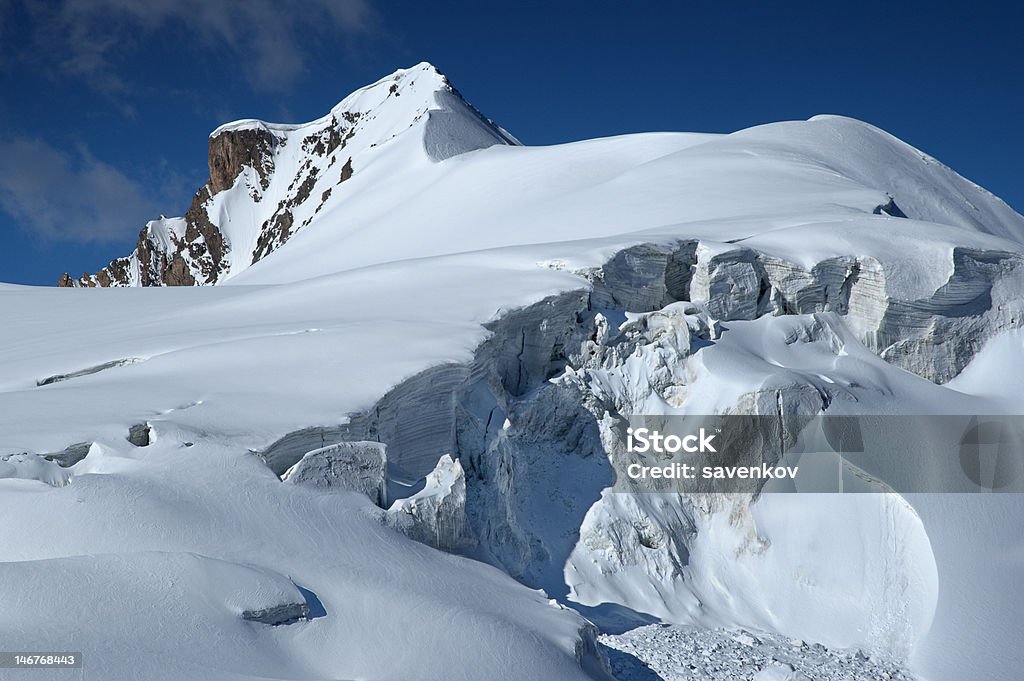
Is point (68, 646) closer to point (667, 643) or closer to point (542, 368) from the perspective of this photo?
point (667, 643)

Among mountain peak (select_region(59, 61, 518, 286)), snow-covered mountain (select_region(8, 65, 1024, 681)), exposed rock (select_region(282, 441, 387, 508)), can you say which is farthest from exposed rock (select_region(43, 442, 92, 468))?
mountain peak (select_region(59, 61, 518, 286))

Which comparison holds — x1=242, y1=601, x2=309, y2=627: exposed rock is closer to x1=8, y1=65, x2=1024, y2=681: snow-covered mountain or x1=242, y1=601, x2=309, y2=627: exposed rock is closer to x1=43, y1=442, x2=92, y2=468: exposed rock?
x1=8, y1=65, x2=1024, y2=681: snow-covered mountain

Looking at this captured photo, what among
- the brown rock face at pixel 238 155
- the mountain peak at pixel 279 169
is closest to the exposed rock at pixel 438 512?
the mountain peak at pixel 279 169

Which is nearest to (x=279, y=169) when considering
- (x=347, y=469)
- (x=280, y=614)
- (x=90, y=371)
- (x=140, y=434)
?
(x=90, y=371)

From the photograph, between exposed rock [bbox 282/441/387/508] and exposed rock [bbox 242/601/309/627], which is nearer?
exposed rock [bbox 242/601/309/627]

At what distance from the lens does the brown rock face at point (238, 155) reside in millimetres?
77312

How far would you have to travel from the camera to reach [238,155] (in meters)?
78.4

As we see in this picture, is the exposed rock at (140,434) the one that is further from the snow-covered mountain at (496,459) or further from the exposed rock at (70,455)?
the exposed rock at (70,455)

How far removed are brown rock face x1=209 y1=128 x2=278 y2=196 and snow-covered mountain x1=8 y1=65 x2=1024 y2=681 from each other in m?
59.2

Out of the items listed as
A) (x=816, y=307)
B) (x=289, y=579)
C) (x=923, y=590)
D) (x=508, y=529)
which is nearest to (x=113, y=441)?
(x=289, y=579)

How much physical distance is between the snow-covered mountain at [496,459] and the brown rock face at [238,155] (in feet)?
194

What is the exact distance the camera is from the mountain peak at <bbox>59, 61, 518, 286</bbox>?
189 feet

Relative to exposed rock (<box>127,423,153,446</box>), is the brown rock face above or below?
above

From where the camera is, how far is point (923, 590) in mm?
11320
